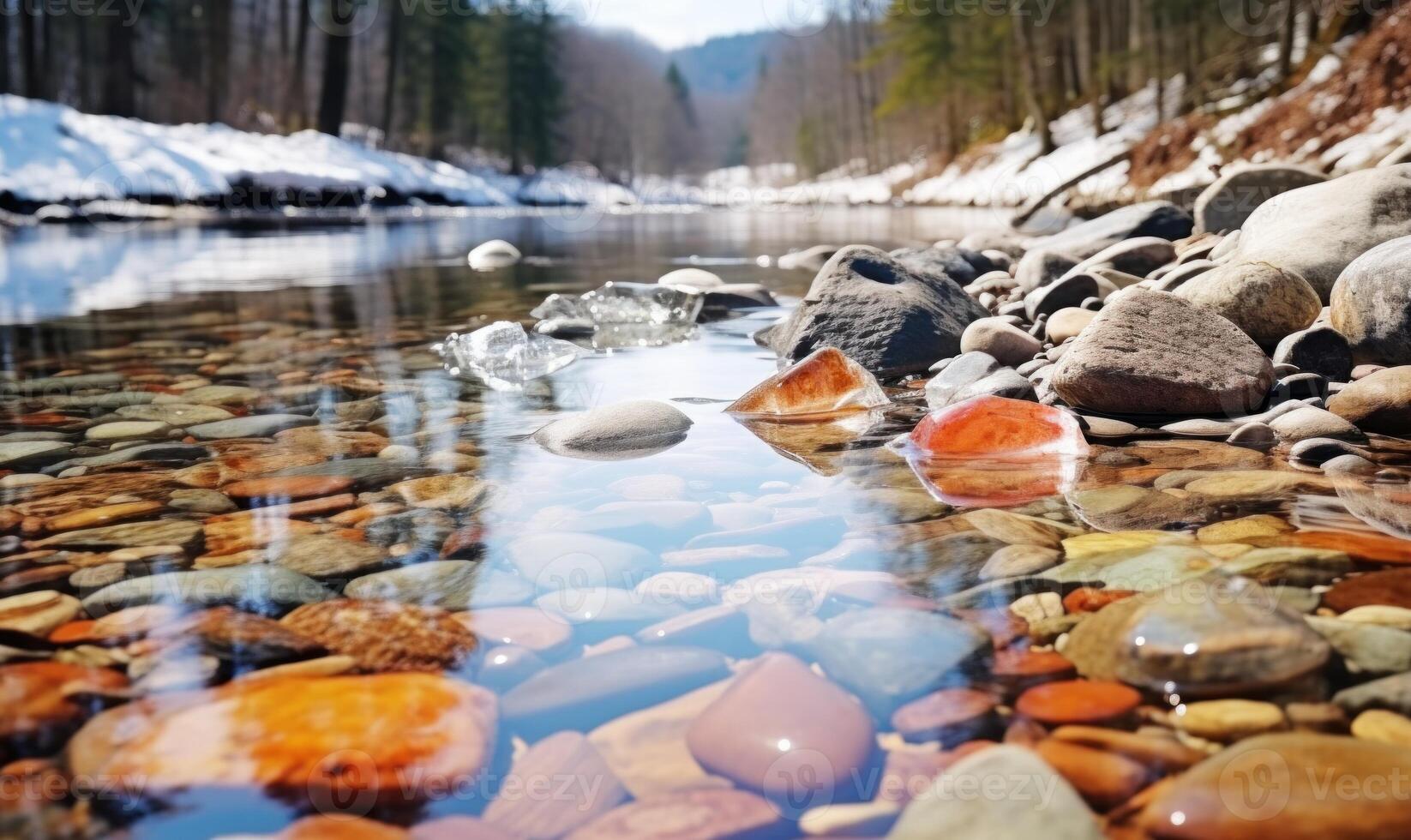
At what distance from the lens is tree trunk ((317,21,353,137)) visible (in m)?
19.2

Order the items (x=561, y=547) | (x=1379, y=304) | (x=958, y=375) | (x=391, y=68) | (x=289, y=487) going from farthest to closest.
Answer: (x=391, y=68)
(x=958, y=375)
(x=1379, y=304)
(x=289, y=487)
(x=561, y=547)

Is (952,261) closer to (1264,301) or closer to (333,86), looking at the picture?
(1264,301)

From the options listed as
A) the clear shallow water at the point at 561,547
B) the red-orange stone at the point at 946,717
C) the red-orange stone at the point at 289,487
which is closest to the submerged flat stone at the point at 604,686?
the clear shallow water at the point at 561,547

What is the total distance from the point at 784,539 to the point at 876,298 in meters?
2.16

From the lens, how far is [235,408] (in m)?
2.96

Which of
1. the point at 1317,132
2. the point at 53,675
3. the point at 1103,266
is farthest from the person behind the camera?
the point at 1317,132

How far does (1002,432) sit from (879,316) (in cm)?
143

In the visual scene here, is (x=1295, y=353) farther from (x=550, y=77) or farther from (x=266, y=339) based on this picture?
(x=550, y=77)

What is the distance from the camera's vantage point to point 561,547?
1.74 meters

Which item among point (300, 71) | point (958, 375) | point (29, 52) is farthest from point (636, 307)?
point (29, 52)

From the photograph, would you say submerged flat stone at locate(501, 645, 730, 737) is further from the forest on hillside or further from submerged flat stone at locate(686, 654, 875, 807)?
the forest on hillside

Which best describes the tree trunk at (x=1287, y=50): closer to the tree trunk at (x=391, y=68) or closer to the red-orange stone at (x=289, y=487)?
the red-orange stone at (x=289, y=487)

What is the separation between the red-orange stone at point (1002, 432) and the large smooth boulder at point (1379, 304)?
999mm

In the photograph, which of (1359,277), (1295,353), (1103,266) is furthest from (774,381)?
(1103,266)
